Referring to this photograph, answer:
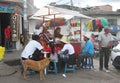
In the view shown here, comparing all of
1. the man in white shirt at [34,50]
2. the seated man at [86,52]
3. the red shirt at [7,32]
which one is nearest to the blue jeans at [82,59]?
the seated man at [86,52]

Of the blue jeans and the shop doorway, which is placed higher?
the shop doorway

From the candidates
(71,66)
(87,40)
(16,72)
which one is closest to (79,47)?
(87,40)

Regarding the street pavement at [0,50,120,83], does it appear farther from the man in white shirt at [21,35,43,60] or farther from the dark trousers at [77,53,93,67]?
the man in white shirt at [21,35,43,60]

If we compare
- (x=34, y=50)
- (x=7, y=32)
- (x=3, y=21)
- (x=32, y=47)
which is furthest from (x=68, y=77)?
(x=3, y=21)

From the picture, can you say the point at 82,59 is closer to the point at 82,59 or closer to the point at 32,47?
the point at 82,59

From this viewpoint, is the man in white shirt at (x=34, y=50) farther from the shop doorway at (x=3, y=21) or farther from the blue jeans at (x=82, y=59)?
the shop doorway at (x=3, y=21)

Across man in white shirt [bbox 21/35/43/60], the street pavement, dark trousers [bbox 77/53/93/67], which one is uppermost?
man in white shirt [bbox 21/35/43/60]

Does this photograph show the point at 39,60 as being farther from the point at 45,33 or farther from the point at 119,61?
the point at 119,61

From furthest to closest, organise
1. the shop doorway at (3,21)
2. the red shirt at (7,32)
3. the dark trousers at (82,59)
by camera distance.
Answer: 1. the shop doorway at (3,21)
2. the red shirt at (7,32)
3. the dark trousers at (82,59)

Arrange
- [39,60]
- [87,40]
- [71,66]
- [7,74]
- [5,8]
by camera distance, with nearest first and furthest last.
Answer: [39,60] < [7,74] < [71,66] < [87,40] < [5,8]

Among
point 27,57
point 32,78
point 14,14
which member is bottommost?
point 32,78

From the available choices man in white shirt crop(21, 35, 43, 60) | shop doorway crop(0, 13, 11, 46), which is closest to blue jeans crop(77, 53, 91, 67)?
man in white shirt crop(21, 35, 43, 60)

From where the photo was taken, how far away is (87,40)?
1396cm

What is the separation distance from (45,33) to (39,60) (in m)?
3.39
